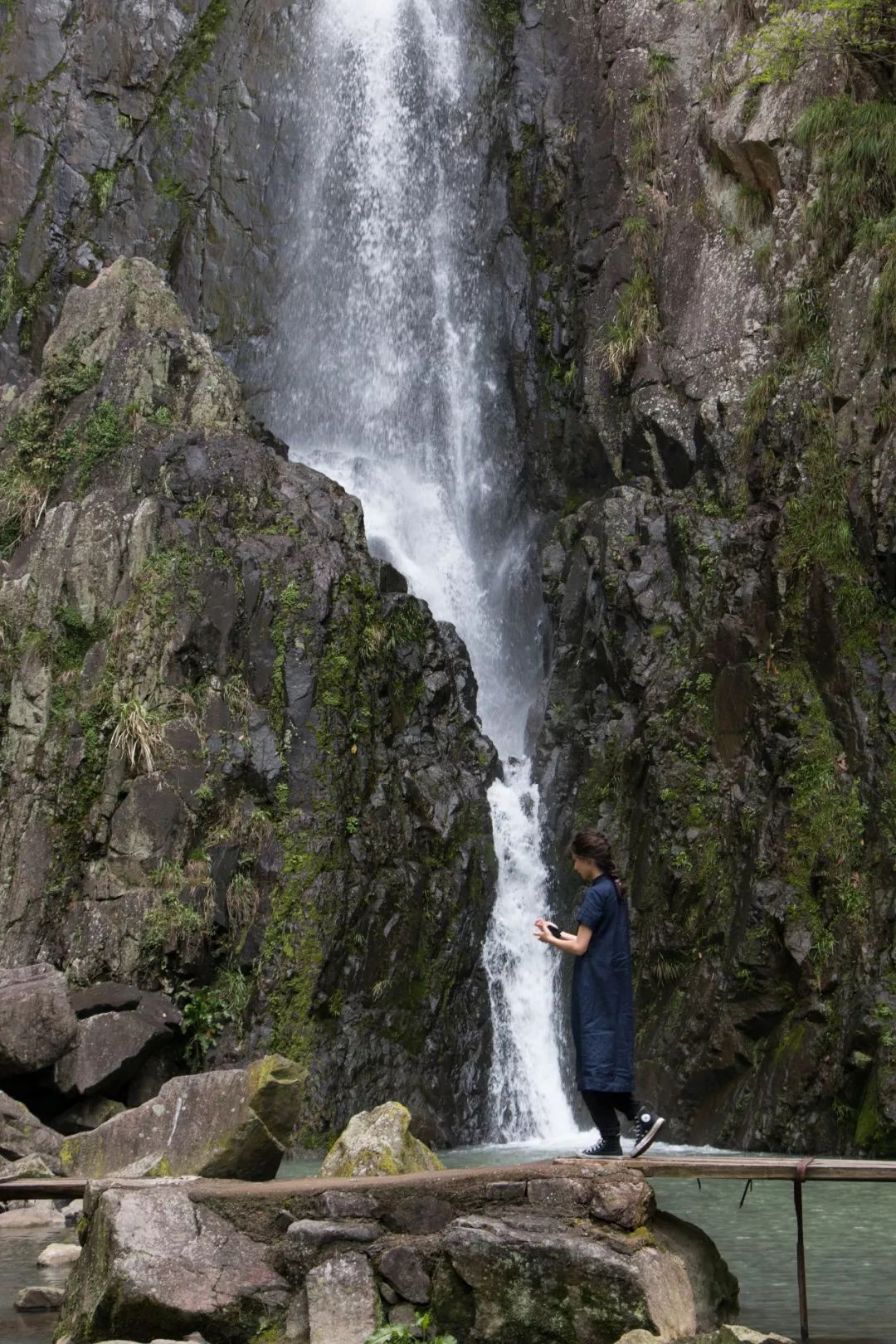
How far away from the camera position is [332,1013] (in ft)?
49.4

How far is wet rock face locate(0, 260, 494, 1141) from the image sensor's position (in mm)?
14883

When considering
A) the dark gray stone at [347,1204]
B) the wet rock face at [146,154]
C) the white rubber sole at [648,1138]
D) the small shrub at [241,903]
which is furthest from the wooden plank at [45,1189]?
the wet rock face at [146,154]

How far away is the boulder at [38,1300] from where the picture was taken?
22.0 feet

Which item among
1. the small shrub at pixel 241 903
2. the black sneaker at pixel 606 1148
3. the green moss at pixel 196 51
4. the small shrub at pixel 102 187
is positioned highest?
the green moss at pixel 196 51

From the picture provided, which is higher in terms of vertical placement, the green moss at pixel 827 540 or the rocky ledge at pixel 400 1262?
the green moss at pixel 827 540

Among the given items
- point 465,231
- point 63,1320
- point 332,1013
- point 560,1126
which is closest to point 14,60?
point 465,231

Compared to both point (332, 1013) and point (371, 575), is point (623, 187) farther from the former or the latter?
point (332, 1013)

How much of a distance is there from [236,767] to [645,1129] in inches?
392

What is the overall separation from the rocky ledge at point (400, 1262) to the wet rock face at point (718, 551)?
27.9ft

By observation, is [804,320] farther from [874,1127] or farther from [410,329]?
[874,1127]

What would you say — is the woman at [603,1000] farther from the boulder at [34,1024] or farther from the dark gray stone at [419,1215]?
the boulder at [34,1024]

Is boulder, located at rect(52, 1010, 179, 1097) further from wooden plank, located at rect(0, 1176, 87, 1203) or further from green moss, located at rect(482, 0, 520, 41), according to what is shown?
green moss, located at rect(482, 0, 520, 41)

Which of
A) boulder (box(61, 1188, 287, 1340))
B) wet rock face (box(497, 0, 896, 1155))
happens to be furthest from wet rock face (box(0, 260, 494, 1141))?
boulder (box(61, 1188, 287, 1340))

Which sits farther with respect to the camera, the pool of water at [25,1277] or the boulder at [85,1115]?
the boulder at [85,1115]
